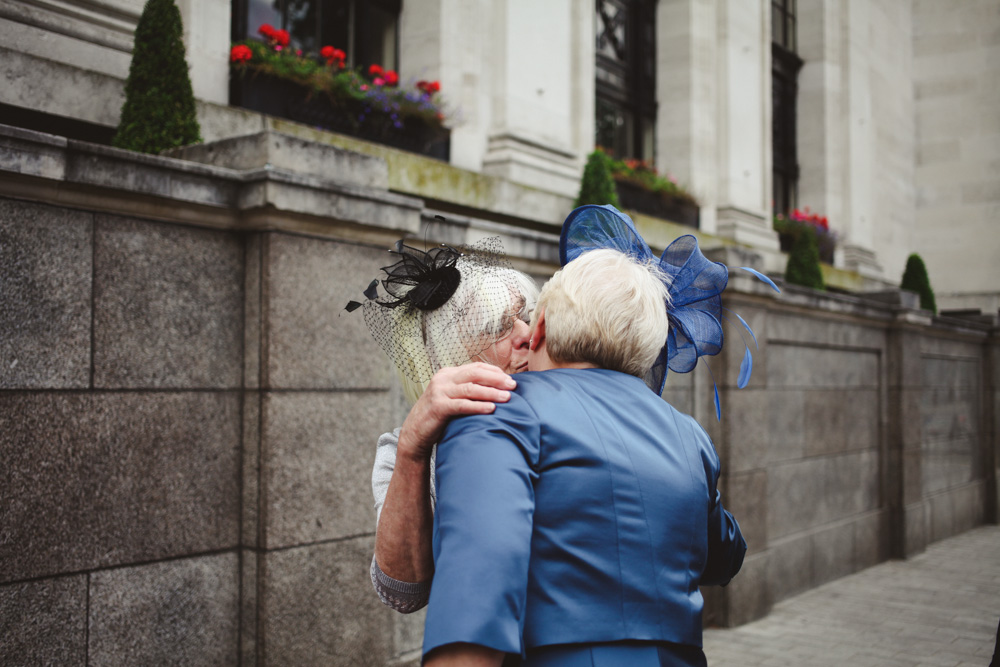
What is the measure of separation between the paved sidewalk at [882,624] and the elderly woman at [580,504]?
5.06 m

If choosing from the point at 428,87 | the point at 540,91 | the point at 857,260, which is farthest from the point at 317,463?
the point at 857,260

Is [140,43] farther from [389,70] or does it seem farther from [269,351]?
[389,70]

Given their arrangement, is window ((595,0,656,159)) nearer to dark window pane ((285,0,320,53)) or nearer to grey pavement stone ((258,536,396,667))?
dark window pane ((285,0,320,53))

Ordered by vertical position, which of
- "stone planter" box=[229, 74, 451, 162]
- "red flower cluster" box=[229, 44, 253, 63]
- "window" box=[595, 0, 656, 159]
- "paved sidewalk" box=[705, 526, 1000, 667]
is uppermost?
"window" box=[595, 0, 656, 159]

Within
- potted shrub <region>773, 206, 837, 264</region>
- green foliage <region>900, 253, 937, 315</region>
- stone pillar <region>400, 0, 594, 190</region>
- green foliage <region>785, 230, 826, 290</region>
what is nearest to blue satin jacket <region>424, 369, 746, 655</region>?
stone pillar <region>400, 0, 594, 190</region>

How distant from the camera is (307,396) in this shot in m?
4.35

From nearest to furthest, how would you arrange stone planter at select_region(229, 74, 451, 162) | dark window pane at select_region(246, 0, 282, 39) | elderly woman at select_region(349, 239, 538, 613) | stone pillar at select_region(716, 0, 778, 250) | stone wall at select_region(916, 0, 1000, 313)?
elderly woman at select_region(349, 239, 538, 613) → stone planter at select_region(229, 74, 451, 162) → dark window pane at select_region(246, 0, 282, 39) → stone pillar at select_region(716, 0, 778, 250) → stone wall at select_region(916, 0, 1000, 313)

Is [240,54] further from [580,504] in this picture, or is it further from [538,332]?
[580,504]

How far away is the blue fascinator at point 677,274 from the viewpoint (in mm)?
2355

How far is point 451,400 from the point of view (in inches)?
72.7

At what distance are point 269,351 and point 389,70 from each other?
5742 millimetres

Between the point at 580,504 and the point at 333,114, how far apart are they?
6502 mm

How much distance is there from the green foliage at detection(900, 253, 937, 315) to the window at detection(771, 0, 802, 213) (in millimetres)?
2477

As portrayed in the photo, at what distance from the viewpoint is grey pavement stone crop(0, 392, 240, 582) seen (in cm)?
350
